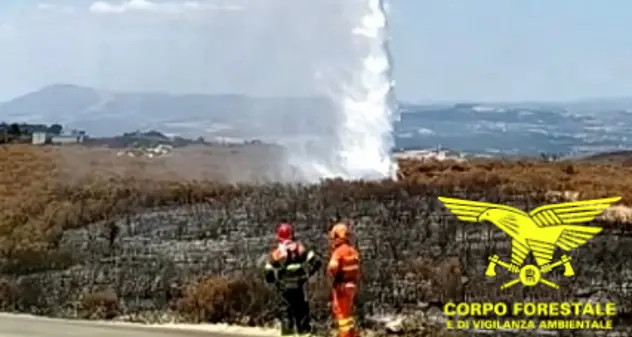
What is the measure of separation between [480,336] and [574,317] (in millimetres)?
1439

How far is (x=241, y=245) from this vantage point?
24391 millimetres

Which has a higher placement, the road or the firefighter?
the firefighter

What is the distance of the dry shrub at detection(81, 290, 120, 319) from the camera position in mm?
18688

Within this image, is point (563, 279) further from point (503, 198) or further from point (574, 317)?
point (503, 198)

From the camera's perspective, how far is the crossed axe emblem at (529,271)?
59.7ft

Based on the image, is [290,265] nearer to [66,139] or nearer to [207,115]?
[207,115]

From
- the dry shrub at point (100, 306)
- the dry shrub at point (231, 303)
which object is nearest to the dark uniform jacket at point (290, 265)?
the dry shrub at point (231, 303)

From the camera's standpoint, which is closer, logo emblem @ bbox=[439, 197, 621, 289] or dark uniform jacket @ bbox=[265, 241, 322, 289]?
dark uniform jacket @ bbox=[265, 241, 322, 289]

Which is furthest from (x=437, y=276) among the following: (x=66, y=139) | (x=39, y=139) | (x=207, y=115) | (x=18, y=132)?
(x=18, y=132)

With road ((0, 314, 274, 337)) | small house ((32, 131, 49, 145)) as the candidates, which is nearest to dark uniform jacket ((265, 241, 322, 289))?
road ((0, 314, 274, 337))

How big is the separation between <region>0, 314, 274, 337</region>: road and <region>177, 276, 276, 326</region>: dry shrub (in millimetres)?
691

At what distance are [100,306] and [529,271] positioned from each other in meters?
6.78

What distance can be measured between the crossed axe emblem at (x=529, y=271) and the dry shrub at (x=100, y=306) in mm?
5929

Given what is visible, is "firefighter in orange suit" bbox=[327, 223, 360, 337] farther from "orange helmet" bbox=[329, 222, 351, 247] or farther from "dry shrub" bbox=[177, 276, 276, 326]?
"dry shrub" bbox=[177, 276, 276, 326]
